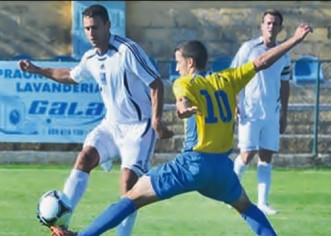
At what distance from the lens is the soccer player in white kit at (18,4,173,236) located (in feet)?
34.1

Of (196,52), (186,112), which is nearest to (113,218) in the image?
(186,112)

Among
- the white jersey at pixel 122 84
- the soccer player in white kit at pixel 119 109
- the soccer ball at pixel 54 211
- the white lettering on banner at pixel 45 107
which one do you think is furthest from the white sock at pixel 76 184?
the white lettering on banner at pixel 45 107

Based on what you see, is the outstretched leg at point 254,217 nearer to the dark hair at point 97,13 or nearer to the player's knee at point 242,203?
the player's knee at point 242,203

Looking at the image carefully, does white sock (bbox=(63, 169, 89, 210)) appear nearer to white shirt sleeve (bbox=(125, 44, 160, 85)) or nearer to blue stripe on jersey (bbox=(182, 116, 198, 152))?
white shirt sleeve (bbox=(125, 44, 160, 85))

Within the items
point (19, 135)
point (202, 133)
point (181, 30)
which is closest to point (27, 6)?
point (181, 30)

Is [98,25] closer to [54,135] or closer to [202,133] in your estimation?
[202,133]

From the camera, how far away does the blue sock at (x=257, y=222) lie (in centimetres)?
962

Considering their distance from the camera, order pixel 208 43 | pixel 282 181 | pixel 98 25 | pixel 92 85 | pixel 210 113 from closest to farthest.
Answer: pixel 210 113 → pixel 98 25 → pixel 282 181 → pixel 92 85 → pixel 208 43

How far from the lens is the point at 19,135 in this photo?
17.6 m

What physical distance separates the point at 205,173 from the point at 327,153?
29.4ft

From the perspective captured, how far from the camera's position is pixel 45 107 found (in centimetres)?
1747

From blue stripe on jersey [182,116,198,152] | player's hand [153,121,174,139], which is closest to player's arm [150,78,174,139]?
player's hand [153,121,174,139]

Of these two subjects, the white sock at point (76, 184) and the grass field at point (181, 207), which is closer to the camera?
the white sock at point (76, 184)

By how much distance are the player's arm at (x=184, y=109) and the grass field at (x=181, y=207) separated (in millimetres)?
2611
